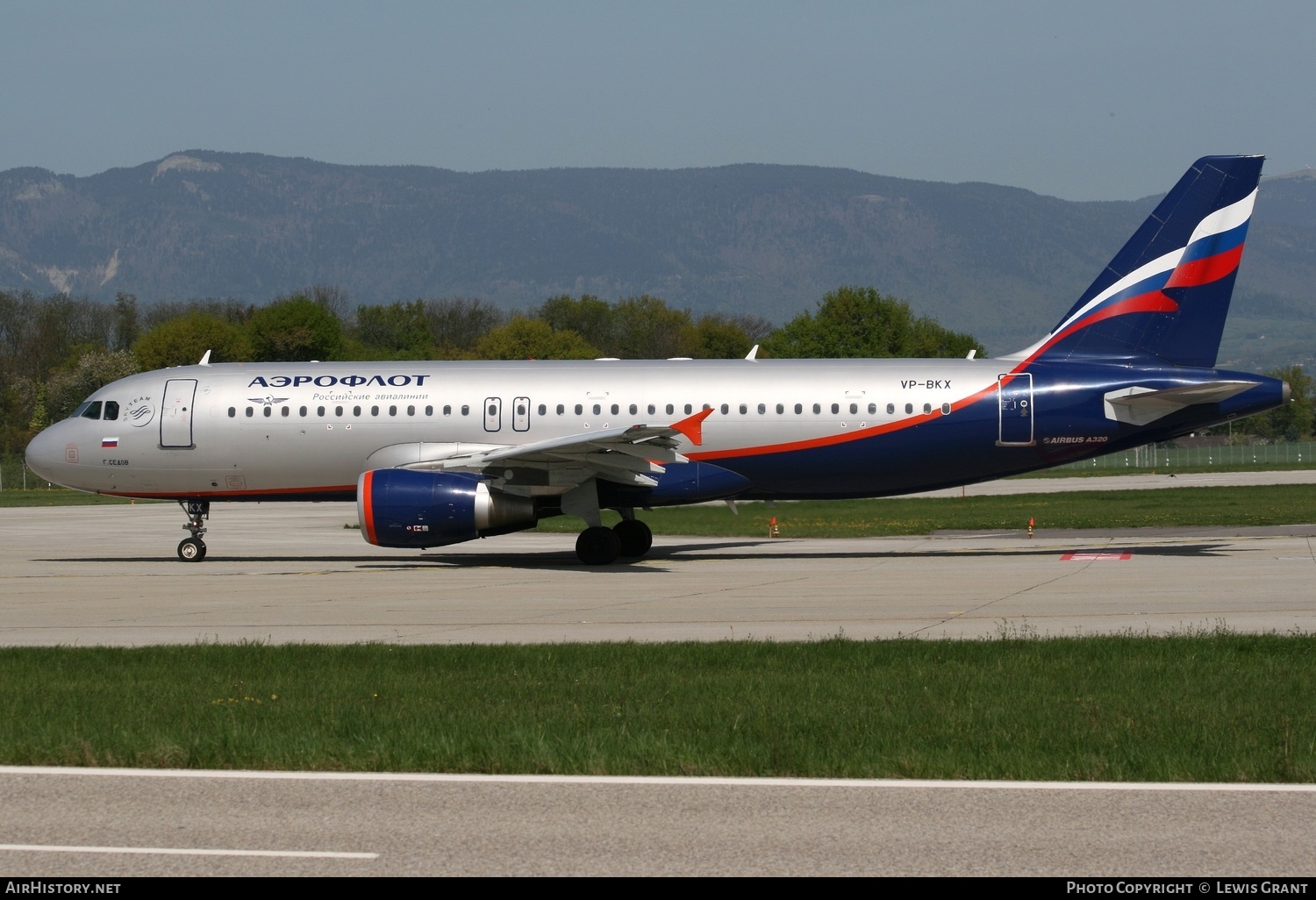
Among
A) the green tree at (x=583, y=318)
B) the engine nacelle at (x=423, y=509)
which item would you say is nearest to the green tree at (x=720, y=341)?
the green tree at (x=583, y=318)

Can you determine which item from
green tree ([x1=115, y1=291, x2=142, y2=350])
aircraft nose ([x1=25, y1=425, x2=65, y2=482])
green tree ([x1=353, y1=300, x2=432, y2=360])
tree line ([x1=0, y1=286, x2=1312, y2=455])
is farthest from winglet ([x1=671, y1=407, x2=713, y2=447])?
green tree ([x1=115, y1=291, x2=142, y2=350])

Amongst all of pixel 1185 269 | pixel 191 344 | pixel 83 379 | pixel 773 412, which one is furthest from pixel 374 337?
pixel 1185 269

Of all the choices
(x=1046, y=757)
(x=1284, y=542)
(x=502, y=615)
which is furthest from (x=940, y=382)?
(x=1046, y=757)

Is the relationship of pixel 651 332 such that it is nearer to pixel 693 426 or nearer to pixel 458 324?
pixel 458 324

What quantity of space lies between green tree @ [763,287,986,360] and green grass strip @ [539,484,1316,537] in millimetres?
52855

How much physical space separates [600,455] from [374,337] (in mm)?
120675

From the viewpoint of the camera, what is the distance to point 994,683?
1220 centimetres

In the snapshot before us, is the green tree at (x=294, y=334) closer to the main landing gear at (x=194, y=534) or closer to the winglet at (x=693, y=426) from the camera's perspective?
the main landing gear at (x=194, y=534)

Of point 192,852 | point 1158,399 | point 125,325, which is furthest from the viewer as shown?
point 125,325

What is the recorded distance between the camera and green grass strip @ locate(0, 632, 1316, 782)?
9.30m

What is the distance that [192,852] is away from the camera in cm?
726

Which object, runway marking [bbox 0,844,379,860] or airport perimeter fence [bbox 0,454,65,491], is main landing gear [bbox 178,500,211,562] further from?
airport perimeter fence [bbox 0,454,65,491]

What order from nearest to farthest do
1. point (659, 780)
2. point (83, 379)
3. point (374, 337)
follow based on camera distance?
point (659, 780)
point (83, 379)
point (374, 337)

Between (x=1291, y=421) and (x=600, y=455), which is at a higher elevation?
(x=1291, y=421)
